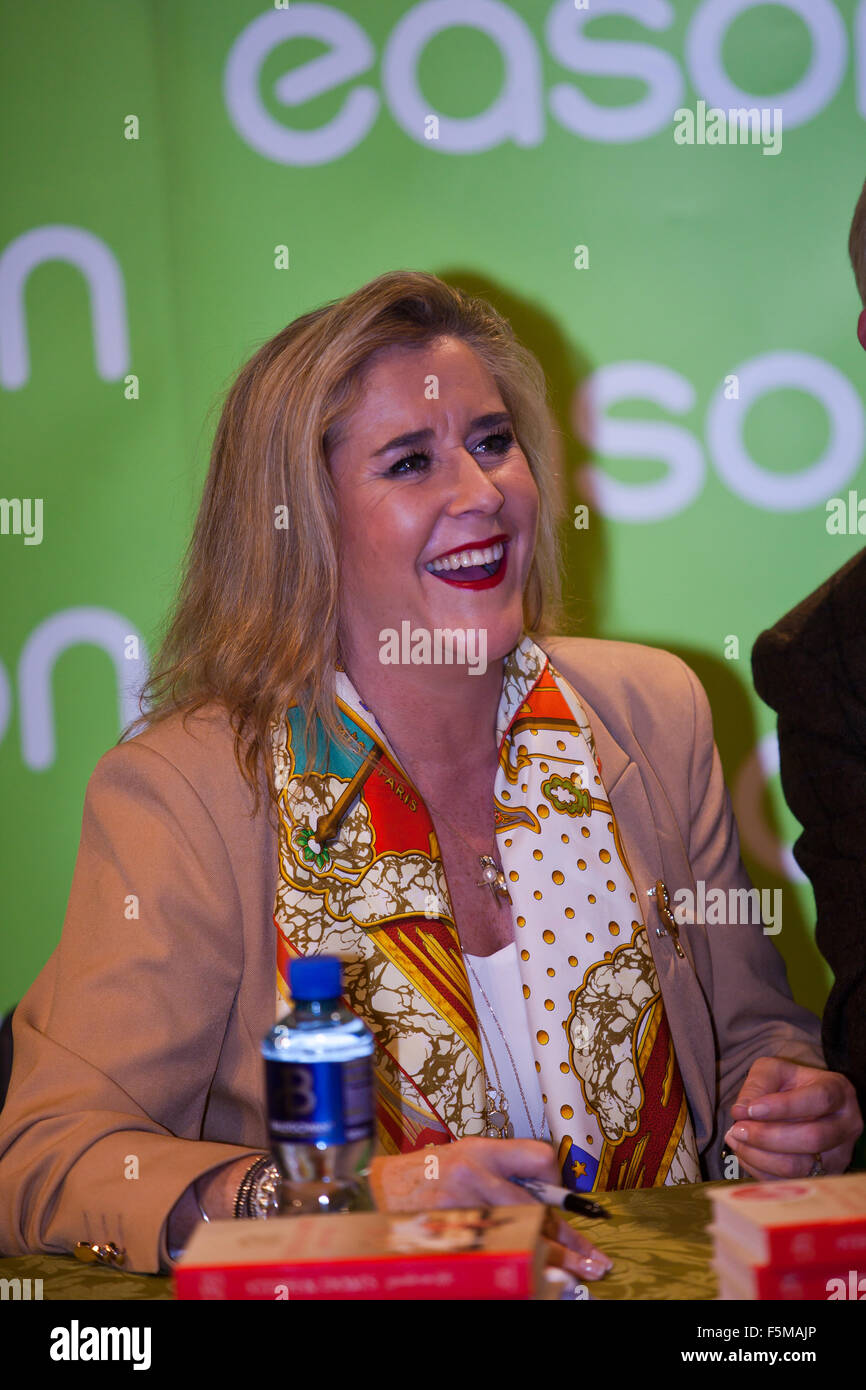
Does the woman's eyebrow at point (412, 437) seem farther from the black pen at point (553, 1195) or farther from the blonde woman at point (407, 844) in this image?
the black pen at point (553, 1195)

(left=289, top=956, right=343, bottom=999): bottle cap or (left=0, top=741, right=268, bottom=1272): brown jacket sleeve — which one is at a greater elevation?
(left=289, top=956, right=343, bottom=999): bottle cap

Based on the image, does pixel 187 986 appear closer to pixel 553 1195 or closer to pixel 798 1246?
pixel 553 1195

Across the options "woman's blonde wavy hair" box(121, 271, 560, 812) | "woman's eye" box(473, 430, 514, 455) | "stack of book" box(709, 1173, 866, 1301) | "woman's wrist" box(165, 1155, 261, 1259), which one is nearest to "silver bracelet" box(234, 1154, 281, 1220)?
"woman's wrist" box(165, 1155, 261, 1259)

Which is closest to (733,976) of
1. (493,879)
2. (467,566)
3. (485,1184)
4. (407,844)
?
(493,879)

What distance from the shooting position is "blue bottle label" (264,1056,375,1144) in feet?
3.07

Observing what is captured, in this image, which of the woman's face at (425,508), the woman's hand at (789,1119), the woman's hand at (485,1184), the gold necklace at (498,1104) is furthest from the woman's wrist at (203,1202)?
the woman's face at (425,508)

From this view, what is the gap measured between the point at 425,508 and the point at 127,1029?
761 millimetres

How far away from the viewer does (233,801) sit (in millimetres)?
1647

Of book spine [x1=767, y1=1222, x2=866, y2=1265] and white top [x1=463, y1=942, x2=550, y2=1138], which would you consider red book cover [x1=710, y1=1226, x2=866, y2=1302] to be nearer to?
book spine [x1=767, y1=1222, x2=866, y2=1265]

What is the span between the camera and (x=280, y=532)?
184 cm

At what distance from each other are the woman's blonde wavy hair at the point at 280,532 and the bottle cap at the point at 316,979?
2.40 feet

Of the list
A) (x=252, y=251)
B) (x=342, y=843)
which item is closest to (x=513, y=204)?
(x=252, y=251)

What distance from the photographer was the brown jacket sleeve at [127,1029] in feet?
4.22
